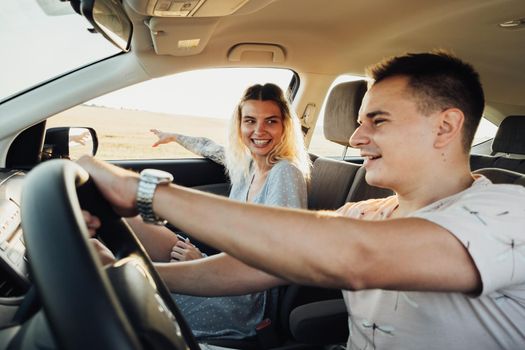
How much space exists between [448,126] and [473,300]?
1.37 feet

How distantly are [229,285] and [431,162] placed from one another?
0.64 metres

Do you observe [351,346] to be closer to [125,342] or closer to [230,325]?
[230,325]

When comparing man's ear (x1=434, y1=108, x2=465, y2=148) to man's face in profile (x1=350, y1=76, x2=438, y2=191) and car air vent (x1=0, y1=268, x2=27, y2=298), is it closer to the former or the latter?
man's face in profile (x1=350, y1=76, x2=438, y2=191)

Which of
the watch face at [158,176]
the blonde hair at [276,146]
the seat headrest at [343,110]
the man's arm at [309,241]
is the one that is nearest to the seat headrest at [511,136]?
the seat headrest at [343,110]

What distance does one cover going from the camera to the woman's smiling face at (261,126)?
7.79ft

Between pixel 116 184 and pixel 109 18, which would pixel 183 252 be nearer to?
pixel 109 18

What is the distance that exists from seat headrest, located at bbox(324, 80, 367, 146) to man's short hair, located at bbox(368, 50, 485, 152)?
3.14ft

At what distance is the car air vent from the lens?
1.26 m

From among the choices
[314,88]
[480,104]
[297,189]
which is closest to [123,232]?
[480,104]

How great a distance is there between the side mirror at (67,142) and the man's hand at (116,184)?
150 cm

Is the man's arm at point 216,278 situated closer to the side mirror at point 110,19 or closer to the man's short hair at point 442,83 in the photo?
the man's short hair at point 442,83

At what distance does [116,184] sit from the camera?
0.78m

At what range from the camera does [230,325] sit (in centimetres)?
182

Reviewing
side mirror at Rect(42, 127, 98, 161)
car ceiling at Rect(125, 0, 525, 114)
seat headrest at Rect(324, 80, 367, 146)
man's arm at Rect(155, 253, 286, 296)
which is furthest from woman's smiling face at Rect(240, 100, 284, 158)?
man's arm at Rect(155, 253, 286, 296)
